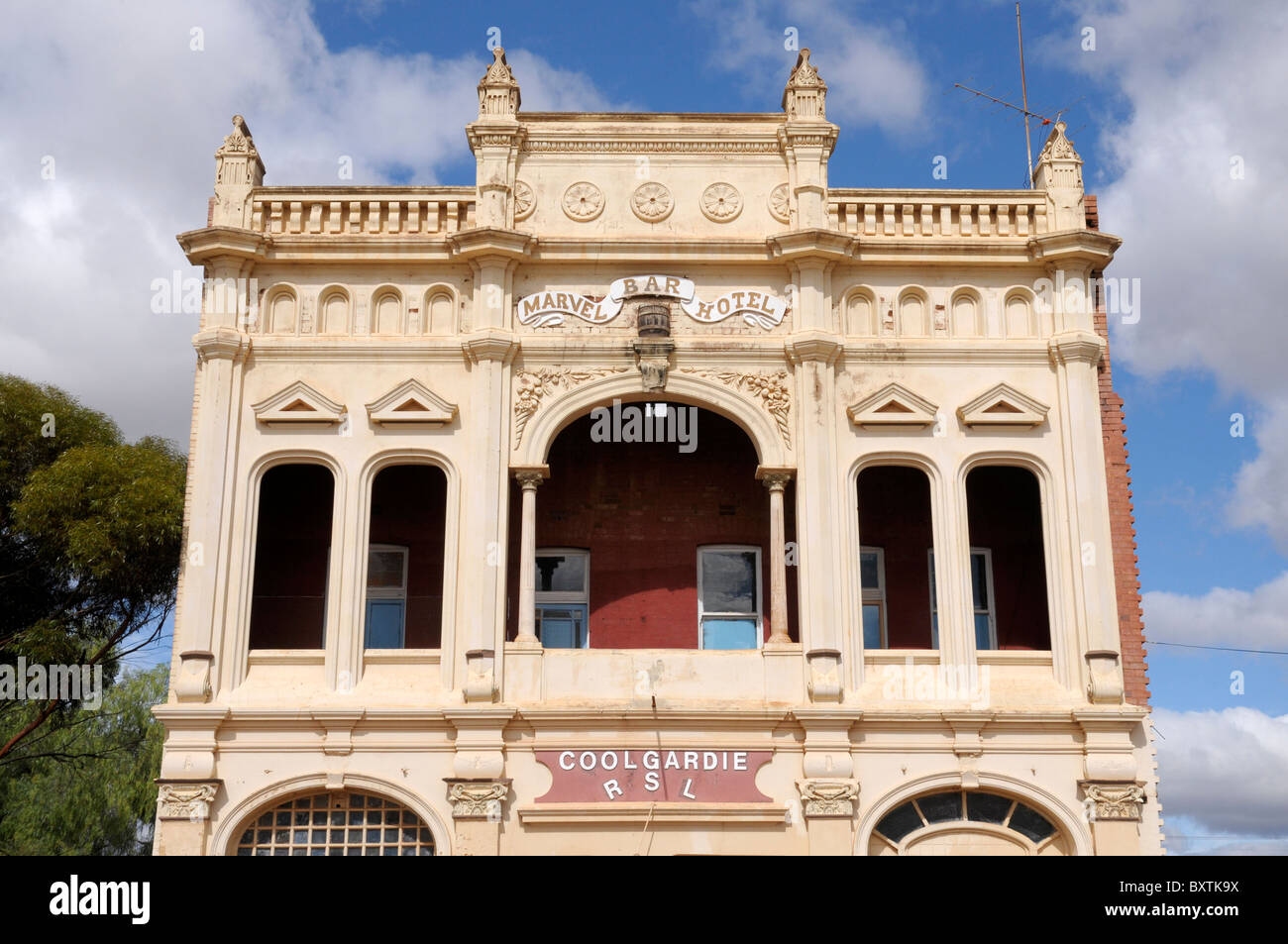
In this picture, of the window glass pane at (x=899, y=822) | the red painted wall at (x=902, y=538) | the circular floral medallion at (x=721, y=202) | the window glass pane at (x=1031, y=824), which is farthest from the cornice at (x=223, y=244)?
the window glass pane at (x=1031, y=824)

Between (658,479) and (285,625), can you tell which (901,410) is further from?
(285,625)

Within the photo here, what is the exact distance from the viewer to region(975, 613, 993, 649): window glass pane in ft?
66.9

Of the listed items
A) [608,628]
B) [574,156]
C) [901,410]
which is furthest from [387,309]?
[901,410]

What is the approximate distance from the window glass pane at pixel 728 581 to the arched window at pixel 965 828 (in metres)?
4.04

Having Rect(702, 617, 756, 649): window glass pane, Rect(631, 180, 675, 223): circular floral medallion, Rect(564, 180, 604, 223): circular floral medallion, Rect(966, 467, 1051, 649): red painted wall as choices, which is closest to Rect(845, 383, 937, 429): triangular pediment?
Rect(966, 467, 1051, 649): red painted wall

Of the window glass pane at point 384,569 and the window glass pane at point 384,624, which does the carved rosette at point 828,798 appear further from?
the window glass pane at point 384,569

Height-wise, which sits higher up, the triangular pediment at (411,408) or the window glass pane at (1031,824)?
the triangular pediment at (411,408)

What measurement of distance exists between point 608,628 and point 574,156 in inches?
271

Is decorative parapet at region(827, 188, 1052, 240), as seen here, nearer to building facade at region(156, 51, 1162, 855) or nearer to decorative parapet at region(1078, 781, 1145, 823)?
building facade at region(156, 51, 1162, 855)

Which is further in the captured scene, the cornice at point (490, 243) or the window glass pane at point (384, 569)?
the window glass pane at point (384, 569)

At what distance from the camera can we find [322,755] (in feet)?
59.3

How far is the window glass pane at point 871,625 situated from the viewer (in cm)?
2073

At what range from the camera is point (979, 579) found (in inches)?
826

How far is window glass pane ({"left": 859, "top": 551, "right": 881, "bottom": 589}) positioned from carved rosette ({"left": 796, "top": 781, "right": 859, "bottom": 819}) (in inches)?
154
